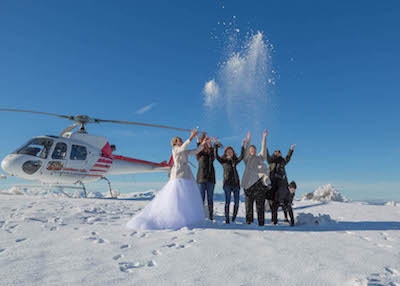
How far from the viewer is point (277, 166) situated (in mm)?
5508

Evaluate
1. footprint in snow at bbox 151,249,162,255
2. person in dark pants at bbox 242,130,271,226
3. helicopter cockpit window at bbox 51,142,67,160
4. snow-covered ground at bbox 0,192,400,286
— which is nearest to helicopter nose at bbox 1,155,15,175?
helicopter cockpit window at bbox 51,142,67,160

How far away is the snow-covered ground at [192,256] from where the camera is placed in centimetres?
220

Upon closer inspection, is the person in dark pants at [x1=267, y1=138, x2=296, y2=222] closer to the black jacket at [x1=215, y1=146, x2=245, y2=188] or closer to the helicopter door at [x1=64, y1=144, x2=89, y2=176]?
the black jacket at [x1=215, y1=146, x2=245, y2=188]

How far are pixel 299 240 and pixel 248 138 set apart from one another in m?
2.50

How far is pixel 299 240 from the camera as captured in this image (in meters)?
3.46

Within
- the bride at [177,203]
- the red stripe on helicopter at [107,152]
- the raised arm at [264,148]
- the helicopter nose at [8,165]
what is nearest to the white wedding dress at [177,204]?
the bride at [177,203]

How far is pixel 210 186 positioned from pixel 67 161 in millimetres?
7729

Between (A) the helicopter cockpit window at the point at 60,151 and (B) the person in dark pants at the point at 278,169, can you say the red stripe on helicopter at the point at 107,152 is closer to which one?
(A) the helicopter cockpit window at the point at 60,151

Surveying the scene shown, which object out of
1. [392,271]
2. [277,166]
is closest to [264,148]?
[277,166]

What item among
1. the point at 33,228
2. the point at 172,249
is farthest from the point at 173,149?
the point at 33,228

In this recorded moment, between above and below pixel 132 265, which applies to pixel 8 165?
above

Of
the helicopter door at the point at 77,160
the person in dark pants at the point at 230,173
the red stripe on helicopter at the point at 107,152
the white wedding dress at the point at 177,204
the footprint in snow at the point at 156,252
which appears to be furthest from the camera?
the red stripe on helicopter at the point at 107,152

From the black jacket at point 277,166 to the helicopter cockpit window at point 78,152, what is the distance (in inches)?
329

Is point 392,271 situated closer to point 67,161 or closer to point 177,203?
point 177,203
